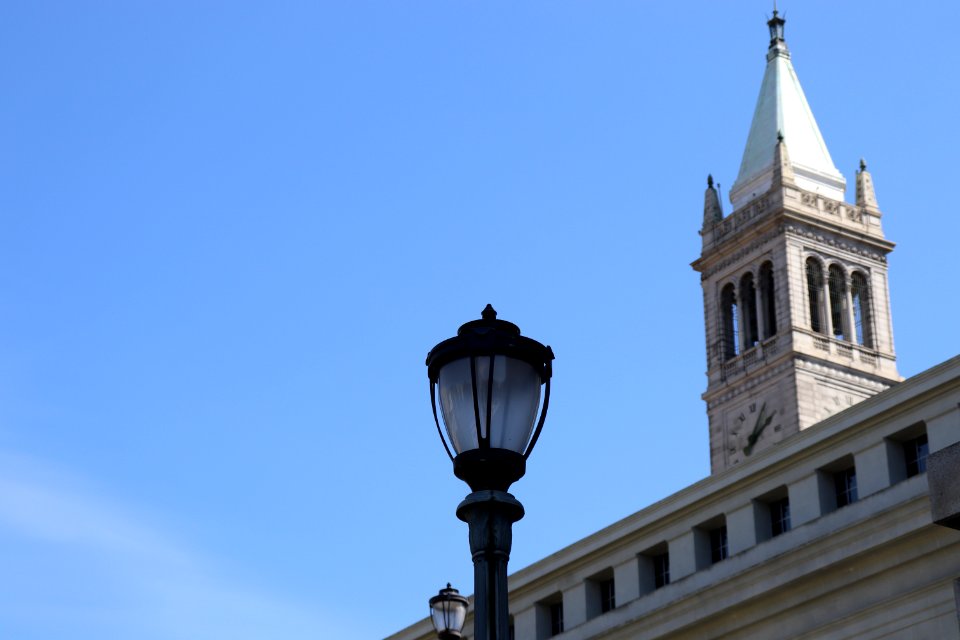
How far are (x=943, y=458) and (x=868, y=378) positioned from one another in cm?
9070

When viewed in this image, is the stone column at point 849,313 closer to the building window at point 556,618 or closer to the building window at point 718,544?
the building window at point 556,618

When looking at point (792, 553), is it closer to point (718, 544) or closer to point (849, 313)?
point (718, 544)

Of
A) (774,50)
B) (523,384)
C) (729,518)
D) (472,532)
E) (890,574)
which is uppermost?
(774,50)

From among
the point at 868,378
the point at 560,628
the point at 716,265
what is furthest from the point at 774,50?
the point at 560,628

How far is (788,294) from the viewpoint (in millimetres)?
100438

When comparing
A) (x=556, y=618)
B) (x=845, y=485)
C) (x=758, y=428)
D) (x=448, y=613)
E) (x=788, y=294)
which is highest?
(x=788, y=294)

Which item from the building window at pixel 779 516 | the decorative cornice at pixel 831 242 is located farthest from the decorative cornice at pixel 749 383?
the building window at pixel 779 516

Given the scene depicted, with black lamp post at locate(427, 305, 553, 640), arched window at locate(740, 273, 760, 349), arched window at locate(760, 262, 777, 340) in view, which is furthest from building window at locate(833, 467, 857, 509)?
arched window at locate(740, 273, 760, 349)

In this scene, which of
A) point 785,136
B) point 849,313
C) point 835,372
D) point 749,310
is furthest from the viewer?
point 785,136

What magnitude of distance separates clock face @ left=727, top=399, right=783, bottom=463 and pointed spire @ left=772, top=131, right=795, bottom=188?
487 inches

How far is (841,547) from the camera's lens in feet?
148

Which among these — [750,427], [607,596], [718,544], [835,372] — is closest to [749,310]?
[835,372]

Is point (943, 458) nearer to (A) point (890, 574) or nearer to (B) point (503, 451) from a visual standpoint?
(B) point (503, 451)

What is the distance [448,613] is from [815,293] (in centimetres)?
7898
